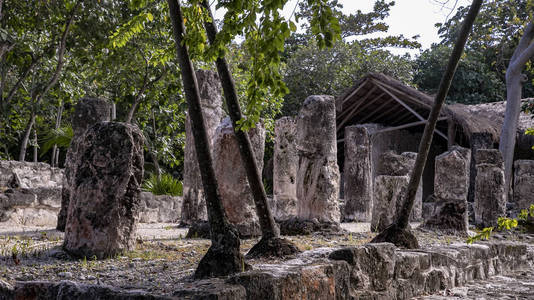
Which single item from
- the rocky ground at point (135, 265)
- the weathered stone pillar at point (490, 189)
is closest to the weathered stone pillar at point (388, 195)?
the weathered stone pillar at point (490, 189)

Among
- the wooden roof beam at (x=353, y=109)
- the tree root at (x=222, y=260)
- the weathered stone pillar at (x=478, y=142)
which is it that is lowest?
the tree root at (x=222, y=260)

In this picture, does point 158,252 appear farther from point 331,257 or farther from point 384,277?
point 384,277

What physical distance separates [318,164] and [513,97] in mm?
10502

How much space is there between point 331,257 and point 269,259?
0.54 m

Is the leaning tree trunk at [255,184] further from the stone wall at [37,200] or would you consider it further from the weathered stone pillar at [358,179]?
the weathered stone pillar at [358,179]

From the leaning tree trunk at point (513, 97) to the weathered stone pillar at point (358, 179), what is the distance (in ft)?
18.0

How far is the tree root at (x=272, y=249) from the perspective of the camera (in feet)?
14.9

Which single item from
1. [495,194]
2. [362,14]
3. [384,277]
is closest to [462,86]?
[362,14]

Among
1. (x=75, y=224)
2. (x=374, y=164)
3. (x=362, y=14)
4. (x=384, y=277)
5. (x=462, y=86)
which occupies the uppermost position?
(x=362, y=14)

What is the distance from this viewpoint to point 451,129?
16172 mm

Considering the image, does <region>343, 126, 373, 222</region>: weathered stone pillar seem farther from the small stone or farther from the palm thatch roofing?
the small stone

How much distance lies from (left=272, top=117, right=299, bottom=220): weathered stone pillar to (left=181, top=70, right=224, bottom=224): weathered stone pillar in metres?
1.41

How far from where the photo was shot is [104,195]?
4742mm

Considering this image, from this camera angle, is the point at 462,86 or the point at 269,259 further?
the point at 462,86
